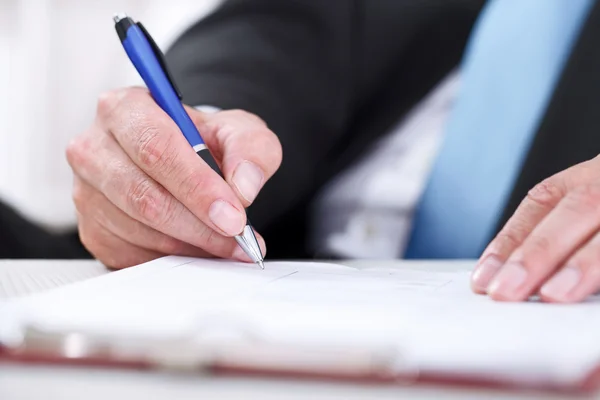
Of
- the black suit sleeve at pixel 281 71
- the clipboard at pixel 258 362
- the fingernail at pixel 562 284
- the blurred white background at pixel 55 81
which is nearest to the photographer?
the clipboard at pixel 258 362

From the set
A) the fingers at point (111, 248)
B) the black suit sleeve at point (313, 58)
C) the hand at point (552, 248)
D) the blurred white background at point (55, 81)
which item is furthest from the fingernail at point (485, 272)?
the blurred white background at point (55, 81)

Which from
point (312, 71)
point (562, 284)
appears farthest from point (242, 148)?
point (312, 71)

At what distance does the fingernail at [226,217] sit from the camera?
392 mm

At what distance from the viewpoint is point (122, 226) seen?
0.46 metres

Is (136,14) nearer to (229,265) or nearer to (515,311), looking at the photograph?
(229,265)

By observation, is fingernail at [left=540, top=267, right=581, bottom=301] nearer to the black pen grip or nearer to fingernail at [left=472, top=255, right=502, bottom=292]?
fingernail at [left=472, top=255, right=502, bottom=292]

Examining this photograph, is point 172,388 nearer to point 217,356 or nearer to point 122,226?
point 217,356

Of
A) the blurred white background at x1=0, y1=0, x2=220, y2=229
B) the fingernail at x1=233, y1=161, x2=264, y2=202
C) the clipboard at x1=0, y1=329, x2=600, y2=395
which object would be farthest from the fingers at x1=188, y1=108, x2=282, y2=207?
the blurred white background at x1=0, y1=0, x2=220, y2=229

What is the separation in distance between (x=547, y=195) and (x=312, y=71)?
46cm

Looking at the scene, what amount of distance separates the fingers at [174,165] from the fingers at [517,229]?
15cm

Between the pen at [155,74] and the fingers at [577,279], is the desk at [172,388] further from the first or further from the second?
the pen at [155,74]

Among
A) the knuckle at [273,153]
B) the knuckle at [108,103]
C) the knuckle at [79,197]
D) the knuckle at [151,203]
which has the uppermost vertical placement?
the knuckle at [108,103]

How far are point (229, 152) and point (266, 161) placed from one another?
26 millimetres

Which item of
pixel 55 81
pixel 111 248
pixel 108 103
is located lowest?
pixel 55 81
